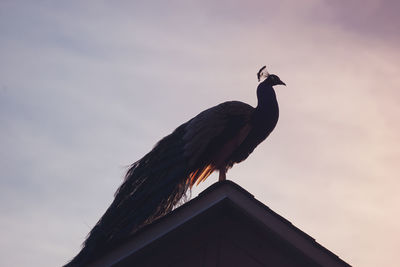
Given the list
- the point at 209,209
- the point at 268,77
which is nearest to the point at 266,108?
the point at 268,77

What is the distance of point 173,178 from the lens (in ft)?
20.6

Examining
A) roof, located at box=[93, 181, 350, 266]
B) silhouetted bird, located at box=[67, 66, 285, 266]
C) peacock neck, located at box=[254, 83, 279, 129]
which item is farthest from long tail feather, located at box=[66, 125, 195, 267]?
peacock neck, located at box=[254, 83, 279, 129]

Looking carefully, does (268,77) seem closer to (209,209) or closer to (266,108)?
(266,108)

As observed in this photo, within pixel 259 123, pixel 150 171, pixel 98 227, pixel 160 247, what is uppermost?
pixel 259 123

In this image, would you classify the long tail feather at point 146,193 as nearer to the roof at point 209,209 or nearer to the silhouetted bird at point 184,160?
the silhouetted bird at point 184,160

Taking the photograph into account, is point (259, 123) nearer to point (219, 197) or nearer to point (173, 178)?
point (173, 178)

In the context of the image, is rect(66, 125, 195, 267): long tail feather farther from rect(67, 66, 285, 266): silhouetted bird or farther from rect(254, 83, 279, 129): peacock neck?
rect(254, 83, 279, 129): peacock neck

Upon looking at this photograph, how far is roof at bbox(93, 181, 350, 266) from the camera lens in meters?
3.74

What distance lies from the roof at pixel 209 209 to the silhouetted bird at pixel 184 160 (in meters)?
1.12

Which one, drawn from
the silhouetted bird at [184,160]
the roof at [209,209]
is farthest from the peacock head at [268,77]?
→ the roof at [209,209]

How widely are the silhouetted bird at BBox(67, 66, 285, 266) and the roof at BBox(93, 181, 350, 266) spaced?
1122mm

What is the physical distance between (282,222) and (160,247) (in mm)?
1010

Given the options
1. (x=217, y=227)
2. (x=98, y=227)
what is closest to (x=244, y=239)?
(x=217, y=227)

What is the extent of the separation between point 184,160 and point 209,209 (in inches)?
102
